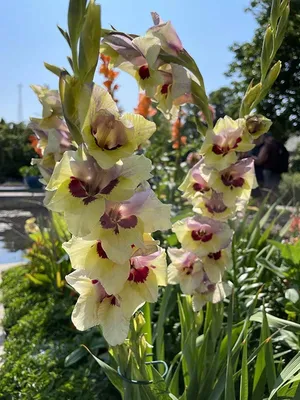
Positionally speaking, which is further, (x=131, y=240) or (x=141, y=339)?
(x=141, y=339)

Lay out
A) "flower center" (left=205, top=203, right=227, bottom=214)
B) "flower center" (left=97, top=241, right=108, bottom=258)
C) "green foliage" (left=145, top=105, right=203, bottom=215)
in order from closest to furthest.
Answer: "flower center" (left=97, top=241, right=108, bottom=258) < "flower center" (left=205, top=203, right=227, bottom=214) < "green foliage" (left=145, top=105, right=203, bottom=215)

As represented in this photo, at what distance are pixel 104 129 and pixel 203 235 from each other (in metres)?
0.72

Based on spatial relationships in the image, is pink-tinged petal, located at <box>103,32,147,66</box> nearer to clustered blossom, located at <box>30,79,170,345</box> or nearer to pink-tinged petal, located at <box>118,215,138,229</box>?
clustered blossom, located at <box>30,79,170,345</box>

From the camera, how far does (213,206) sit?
50.9 inches

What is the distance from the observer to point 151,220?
28.6 inches

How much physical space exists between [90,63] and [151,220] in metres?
0.26

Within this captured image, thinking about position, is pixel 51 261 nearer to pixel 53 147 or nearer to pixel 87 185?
pixel 53 147

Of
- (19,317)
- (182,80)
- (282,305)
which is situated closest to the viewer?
(182,80)

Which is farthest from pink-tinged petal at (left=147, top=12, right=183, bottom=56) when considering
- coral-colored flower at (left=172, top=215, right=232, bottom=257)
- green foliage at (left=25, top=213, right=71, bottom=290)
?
green foliage at (left=25, top=213, right=71, bottom=290)

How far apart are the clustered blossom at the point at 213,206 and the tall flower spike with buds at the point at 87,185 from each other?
21.7 inches

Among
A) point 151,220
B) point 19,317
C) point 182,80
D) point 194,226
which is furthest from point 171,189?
point 151,220

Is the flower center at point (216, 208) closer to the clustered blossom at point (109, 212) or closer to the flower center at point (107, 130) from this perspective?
the clustered blossom at point (109, 212)

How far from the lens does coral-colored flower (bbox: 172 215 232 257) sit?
1287mm

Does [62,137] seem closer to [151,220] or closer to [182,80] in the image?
[182,80]
